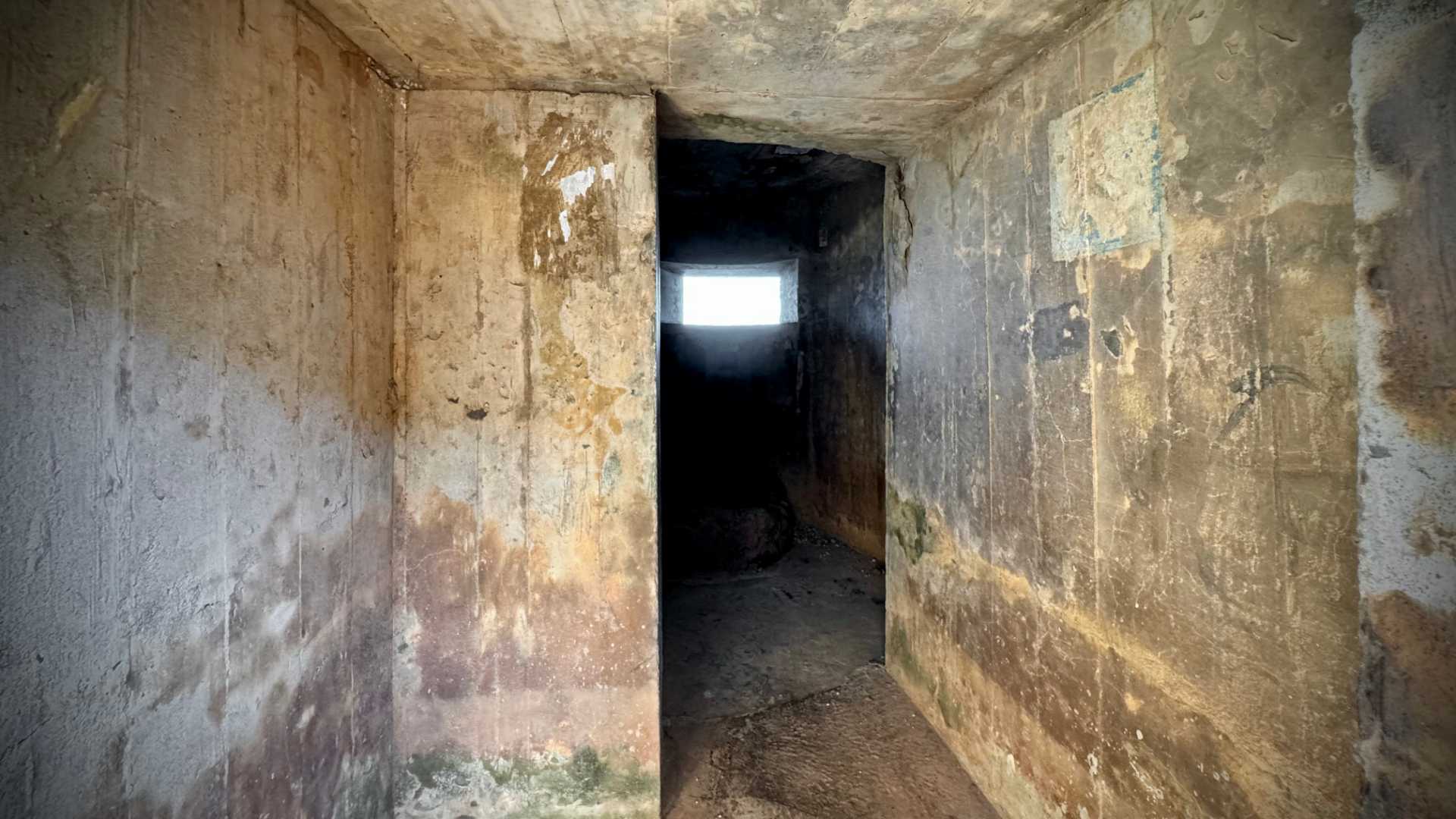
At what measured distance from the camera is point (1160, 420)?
4.61ft

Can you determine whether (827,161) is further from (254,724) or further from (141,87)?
(254,724)

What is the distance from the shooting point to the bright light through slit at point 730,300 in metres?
6.22

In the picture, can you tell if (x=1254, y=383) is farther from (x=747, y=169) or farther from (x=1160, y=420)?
(x=747, y=169)

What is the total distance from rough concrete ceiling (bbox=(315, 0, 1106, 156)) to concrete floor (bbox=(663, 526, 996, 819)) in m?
2.86

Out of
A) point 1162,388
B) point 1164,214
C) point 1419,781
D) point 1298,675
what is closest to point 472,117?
point 1164,214

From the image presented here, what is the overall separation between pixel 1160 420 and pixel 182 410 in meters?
2.41

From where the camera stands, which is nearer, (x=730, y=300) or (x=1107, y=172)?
(x=1107, y=172)

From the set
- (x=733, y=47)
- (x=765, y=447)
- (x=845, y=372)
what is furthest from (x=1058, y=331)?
(x=765, y=447)

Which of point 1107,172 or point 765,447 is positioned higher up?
point 1107,172

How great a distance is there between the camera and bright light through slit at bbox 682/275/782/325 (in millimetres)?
6219

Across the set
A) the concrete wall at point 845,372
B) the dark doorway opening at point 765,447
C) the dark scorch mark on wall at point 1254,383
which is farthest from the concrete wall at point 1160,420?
the concrete wall at point 845,372

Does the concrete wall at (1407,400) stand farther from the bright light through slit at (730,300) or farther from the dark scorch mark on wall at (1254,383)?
the bright light through slit at (730,300)

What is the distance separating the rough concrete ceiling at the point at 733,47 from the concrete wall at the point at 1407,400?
0.83m

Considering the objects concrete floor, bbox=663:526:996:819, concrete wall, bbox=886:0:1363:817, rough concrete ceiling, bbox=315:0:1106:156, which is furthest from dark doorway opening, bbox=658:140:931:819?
rough concrete ceiling, bbox=315:0:1106:156
